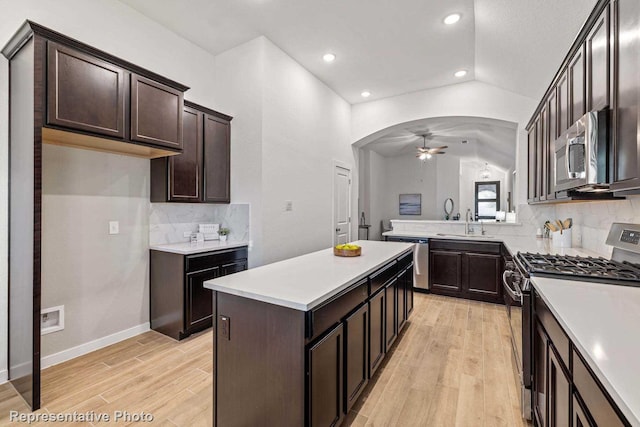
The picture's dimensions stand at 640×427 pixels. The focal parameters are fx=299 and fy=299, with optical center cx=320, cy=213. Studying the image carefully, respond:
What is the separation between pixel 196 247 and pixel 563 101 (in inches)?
140

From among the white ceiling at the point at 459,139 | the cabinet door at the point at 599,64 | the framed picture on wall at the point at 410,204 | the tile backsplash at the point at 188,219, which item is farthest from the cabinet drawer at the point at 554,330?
the framed picture on wall at the point at 410,204

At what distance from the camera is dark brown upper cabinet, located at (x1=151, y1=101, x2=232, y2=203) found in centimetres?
320

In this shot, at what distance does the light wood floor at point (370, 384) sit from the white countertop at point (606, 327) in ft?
3.30

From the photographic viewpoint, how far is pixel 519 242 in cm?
371

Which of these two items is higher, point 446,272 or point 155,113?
point 155,113

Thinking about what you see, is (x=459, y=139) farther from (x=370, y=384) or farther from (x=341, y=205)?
(x=370, y=384)

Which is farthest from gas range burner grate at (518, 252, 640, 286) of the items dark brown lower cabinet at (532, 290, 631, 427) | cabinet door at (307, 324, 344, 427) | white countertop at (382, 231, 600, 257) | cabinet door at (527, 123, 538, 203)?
cabinet door at (527, 123, 538, 203)

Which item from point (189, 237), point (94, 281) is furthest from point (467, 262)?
point (94, 281)

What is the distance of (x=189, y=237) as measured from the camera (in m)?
3.69

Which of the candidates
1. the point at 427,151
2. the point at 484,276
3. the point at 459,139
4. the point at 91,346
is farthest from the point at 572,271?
the point at 459,139

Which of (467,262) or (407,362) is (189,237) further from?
(467,262)

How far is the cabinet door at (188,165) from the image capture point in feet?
10.5

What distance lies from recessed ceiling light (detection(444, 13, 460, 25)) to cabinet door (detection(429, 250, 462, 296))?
2996mm

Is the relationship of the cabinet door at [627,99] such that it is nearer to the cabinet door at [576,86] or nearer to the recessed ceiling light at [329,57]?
the cabinet door at [576,86]
